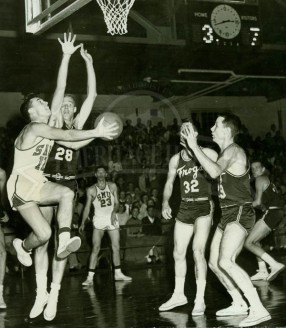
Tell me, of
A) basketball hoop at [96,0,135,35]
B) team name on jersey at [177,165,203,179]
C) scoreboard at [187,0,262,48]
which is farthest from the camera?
scoreboard at [187,0,262,48]

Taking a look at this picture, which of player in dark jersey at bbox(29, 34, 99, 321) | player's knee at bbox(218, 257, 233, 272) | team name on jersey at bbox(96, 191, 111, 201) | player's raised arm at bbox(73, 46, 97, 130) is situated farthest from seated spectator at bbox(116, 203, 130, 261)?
player's knee at bbox(218, 257, 233, 272)

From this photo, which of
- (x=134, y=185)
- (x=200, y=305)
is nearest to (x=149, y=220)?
(x=134, y=185)

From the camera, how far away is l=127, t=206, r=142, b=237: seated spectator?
39.0 ft

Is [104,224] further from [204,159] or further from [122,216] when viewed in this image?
[204,159]

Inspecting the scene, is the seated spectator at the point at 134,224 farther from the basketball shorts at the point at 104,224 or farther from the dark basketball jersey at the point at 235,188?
the dark basketball jersey at the point at 235,188

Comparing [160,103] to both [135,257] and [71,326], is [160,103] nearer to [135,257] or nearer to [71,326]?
[135,257]

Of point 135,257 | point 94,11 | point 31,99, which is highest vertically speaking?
point 94,11

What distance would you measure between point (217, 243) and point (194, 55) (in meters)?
10.5

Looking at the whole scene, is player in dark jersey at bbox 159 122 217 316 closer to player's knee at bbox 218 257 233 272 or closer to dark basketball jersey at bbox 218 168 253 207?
dark basketball jersey at bbox 218 168 253 207

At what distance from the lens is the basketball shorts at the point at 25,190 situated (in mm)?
5664

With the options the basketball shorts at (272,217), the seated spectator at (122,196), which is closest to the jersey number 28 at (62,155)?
the basketball shorts at (272,217)

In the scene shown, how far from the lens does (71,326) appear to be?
5496mm

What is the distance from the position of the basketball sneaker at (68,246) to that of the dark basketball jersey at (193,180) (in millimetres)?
1427

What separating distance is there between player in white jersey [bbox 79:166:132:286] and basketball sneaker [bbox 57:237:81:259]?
374cm
